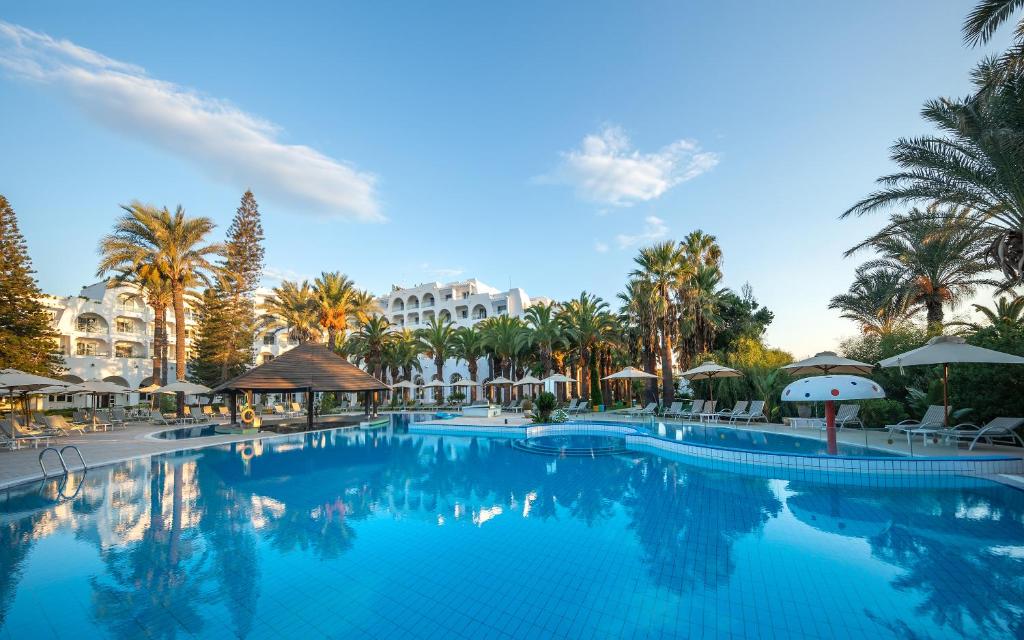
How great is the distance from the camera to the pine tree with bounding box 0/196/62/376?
71.1ft

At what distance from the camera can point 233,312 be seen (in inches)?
1391

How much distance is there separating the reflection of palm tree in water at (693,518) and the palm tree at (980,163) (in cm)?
798

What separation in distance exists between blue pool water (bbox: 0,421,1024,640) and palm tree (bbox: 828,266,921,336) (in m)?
14.9

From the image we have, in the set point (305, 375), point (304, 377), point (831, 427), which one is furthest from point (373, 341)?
point (831, 427)

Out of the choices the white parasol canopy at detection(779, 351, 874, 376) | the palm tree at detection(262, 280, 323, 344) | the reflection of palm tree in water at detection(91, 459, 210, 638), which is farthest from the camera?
the palm tree at detection(262, 280, 323, 344)

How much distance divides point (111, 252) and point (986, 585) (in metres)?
31.1

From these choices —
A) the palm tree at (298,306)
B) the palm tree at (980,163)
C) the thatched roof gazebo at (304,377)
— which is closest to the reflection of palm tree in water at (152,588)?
the thatched roof gazebo at (304,377)

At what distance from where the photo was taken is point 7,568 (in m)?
5.24

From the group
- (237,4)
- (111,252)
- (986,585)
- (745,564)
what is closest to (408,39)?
(237,4)

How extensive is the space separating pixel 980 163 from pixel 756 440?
26.9 ft

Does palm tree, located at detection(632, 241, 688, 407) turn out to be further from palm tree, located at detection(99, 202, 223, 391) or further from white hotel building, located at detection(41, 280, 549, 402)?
palm tree, located at detection(99, 202, 223, 391)

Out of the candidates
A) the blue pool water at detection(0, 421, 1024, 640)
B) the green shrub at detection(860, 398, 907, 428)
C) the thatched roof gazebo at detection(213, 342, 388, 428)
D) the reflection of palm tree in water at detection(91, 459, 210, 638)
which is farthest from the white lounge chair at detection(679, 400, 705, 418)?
the reflection of palm tree in water at detection(91, 459, 210, 638)

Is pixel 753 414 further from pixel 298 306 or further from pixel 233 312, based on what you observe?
pixel 233 312

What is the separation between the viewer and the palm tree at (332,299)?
2925cm
